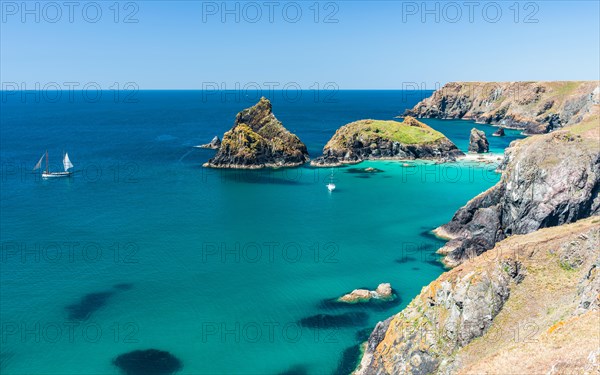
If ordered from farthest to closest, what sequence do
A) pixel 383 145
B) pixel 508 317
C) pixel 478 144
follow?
pixel 478 144 → pixel 383 145 → pixel 508 317

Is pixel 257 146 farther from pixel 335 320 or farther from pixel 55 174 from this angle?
pixel 335 320

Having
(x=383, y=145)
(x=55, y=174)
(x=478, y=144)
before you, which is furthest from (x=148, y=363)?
(x=478, y=144)

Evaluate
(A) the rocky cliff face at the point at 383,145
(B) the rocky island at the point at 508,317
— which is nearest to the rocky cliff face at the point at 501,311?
(B) the rocky island at the point at 508,317

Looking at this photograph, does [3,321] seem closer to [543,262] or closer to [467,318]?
[467,318]

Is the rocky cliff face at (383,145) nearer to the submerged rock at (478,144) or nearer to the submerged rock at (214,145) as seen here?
the submerged rock at (478,144)

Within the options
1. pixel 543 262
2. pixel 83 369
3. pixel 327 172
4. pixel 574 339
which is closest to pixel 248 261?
pixel 83 369

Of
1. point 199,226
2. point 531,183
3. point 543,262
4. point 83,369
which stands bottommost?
point 83,369

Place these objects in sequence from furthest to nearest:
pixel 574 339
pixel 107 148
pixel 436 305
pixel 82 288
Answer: pixel 107 148 → pixel 82 288 → pixel 436 305 → pixel 574 339
